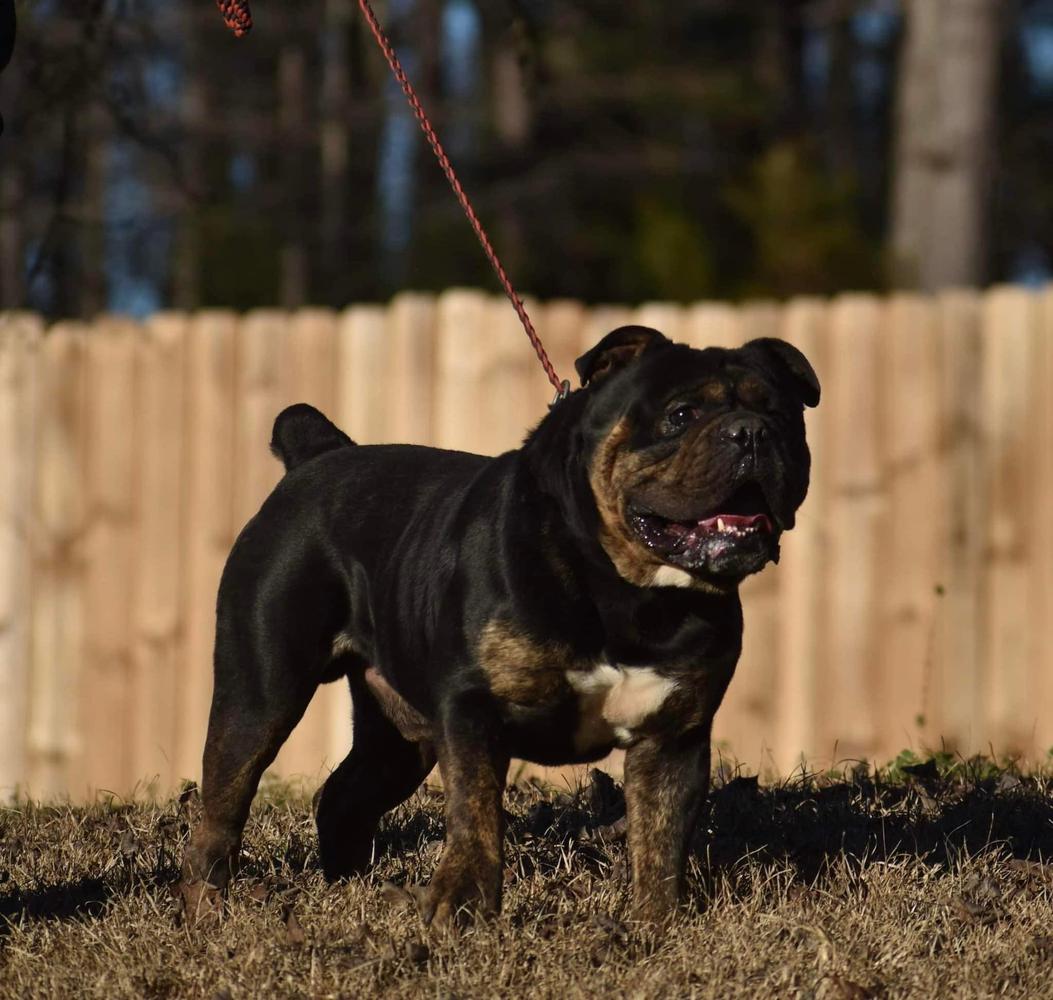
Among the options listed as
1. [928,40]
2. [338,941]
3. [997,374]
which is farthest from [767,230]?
[338,941]

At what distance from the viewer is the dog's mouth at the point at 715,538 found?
4641mm

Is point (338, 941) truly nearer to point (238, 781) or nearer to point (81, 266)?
point (238, 781)

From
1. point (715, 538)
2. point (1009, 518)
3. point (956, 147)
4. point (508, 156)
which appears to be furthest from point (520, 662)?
point (508, 156)

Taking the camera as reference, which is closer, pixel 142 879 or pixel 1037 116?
pixel 142 879

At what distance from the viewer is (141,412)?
926 centimetres

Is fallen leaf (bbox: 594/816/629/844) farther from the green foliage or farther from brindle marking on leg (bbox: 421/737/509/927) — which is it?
the green foliage

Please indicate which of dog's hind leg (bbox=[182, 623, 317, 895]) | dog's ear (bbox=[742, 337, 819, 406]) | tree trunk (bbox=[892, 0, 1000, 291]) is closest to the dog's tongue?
dog's ear (bbox=[742, 337, 819, 406])

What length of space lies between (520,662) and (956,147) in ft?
32.3

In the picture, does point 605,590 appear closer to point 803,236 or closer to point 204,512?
point 204,512

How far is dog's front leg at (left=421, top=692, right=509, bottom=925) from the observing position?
4.59m

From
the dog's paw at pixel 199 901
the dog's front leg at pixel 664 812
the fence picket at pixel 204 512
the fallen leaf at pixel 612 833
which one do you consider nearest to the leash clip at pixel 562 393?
the dog's front leg at pixel 664 812

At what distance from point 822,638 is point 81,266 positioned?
766 inches

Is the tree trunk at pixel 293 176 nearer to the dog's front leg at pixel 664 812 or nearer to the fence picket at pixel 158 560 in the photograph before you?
the fence picket at pixel 158 560

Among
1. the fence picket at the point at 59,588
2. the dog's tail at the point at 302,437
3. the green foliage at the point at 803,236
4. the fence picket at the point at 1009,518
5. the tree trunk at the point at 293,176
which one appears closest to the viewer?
the dog's tail at the point at 302,437
